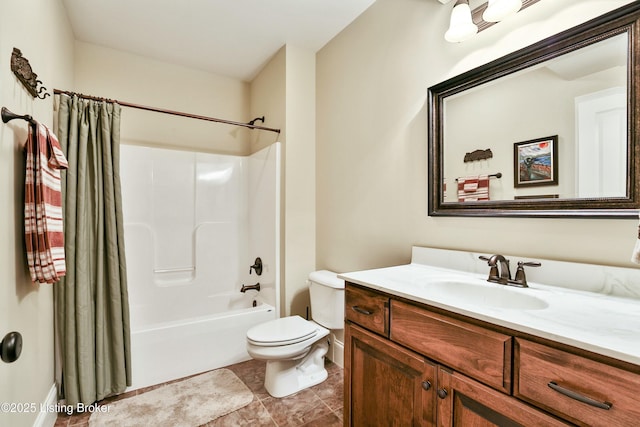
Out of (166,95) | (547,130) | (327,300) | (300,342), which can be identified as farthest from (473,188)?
(166,95)

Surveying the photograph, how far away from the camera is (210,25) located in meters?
2.24

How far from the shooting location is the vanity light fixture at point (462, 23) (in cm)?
137

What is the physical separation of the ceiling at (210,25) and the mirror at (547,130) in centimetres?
113

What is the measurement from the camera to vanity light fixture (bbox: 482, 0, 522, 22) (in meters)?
1.21

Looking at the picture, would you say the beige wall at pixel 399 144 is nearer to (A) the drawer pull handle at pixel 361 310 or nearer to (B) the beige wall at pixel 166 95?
(A) the drawer pull handle at pixel 361 310

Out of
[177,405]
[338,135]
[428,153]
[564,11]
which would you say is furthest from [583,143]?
[177,405]

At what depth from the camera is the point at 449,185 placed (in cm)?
157

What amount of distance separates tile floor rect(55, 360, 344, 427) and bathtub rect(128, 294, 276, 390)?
0.43ft

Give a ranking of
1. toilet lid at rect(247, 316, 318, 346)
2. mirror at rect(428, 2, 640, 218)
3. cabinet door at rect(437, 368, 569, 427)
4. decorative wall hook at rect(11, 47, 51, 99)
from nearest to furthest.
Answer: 1. cabinet door at rect(437, 368, 569, 427)
2. mirror at rect(428, 2, 640, 218)
3. decorative wall hook at rect(11, 47, 51, 99)
4. toilet lid at rect(247, 316, 318, 346)

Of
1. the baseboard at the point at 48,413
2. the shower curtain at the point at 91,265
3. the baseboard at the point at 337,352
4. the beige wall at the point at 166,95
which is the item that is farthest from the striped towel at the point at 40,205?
the baseboard at the point at 337,352

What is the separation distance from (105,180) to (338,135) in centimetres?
159

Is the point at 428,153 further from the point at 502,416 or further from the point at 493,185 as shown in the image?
the point at 502,416

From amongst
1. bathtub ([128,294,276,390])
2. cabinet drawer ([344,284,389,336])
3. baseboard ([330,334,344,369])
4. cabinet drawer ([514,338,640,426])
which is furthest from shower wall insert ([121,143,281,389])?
cabinet drawer ([514,338,640,426])

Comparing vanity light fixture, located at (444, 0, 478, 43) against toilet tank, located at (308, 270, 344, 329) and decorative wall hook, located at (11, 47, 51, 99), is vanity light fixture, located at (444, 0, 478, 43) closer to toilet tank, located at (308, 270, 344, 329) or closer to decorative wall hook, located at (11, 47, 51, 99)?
toilet tank, located at (308, 270, 344, 329)
